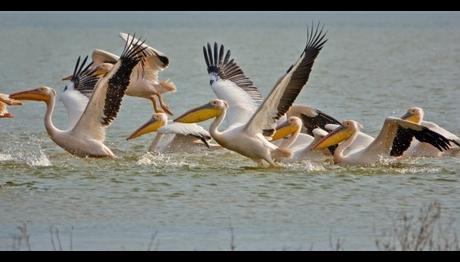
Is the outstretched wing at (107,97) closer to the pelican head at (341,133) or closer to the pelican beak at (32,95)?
the pelican beak at (32,95)

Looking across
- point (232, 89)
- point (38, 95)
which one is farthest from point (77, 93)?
point (232, 89)

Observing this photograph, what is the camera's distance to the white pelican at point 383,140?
372 inches

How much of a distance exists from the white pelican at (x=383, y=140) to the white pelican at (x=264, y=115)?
0.44m

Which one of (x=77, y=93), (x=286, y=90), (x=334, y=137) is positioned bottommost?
(x=77, y=93)

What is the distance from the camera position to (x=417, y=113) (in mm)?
10672

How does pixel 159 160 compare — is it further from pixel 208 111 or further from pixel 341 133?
pixel 341 133

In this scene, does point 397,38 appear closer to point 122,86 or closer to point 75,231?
point 122,86

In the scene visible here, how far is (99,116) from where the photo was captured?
401 inches

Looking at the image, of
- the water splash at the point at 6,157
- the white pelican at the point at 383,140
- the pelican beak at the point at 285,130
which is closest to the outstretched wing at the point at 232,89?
the pelican beak at the point at 285,130

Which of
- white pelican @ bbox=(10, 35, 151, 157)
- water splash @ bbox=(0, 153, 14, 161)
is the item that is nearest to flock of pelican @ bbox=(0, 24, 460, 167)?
white pelican @ bbox=(10, 35, 151, 157)

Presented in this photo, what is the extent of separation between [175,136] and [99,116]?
0.82 m

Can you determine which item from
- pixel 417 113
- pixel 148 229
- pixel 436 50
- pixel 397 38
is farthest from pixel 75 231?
pixel 397 38

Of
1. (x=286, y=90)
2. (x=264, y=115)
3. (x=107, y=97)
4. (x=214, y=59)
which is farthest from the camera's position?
(x=214, y=59)

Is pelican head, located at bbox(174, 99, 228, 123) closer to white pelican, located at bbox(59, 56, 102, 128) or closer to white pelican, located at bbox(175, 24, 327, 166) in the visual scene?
white pelican, located at bbox(175, 24, 327, 166)
